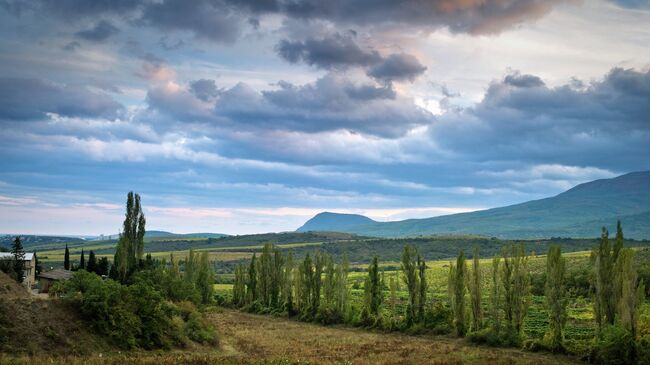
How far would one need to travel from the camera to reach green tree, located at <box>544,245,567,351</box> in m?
45.7

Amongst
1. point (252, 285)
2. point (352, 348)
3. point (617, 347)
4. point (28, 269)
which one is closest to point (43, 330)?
point (352, 348)

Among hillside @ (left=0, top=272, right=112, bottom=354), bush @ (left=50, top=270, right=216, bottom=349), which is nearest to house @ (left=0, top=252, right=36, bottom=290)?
bush @ (left=50, top=270, right=216, bottom=349)

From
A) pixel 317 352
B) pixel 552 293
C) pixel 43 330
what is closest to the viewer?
pixel 43 330

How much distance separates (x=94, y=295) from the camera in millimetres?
36281

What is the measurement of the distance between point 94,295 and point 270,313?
48496 mm

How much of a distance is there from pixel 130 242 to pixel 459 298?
35545 mm

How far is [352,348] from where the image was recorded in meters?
47.2

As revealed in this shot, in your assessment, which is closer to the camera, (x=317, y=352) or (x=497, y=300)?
(x=317, y=352)

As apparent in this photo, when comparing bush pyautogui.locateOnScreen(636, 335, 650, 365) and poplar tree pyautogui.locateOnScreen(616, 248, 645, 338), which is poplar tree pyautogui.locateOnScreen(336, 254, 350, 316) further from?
bush pyautogui.locateOnScreen(636, 335, 650, 365)

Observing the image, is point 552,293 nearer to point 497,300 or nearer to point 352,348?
point 497,300

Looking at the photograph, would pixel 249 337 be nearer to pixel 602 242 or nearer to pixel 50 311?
pixel 50 311

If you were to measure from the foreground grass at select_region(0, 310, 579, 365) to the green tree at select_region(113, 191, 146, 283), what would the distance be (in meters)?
12.1

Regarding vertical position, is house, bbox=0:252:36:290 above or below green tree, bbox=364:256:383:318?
above

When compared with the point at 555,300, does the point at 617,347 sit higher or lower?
lower
